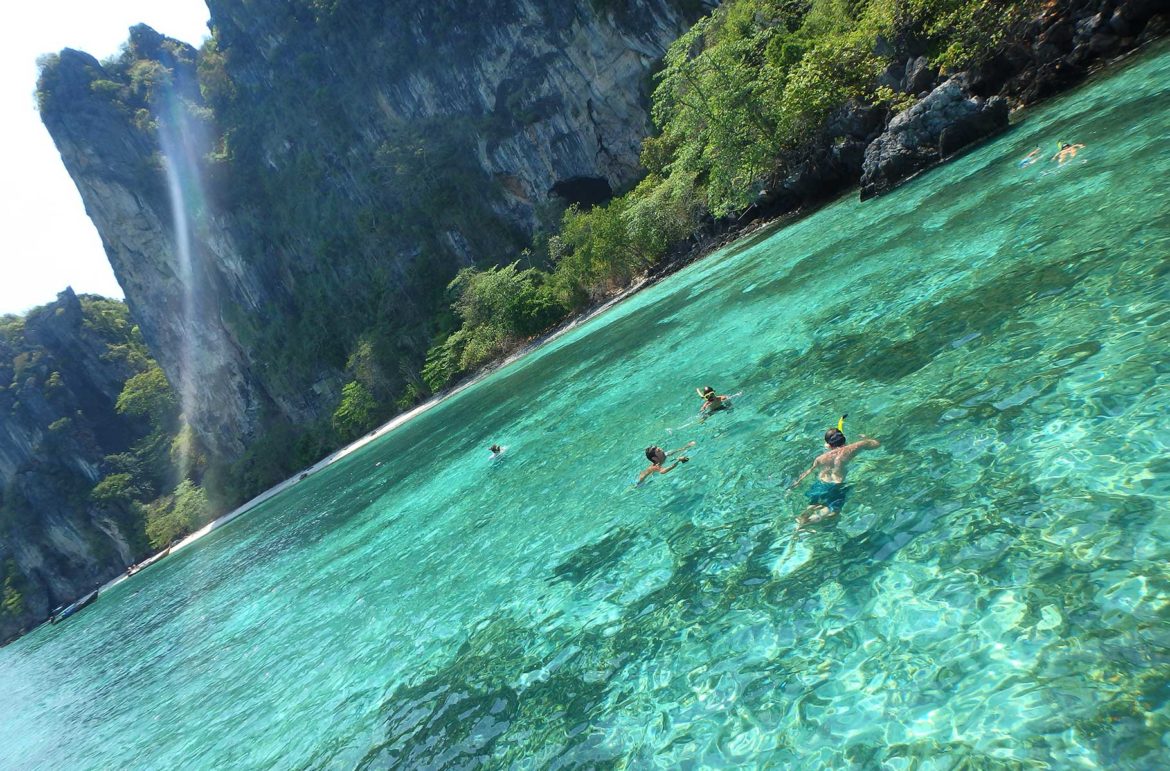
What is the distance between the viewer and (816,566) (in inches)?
254

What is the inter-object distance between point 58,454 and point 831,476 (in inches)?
4210

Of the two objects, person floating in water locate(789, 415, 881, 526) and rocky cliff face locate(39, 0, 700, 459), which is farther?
rocky cliff face locate(39, 0, 700, 459)

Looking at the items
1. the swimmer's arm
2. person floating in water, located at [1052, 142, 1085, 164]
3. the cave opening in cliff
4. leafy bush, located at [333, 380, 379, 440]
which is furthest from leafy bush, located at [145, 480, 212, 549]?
person floating in water, located at [1052, 142, 1085, 164]

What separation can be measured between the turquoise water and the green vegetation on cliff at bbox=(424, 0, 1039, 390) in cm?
1097

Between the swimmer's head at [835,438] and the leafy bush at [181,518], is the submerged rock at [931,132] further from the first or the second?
the leafy bush at [181,518]

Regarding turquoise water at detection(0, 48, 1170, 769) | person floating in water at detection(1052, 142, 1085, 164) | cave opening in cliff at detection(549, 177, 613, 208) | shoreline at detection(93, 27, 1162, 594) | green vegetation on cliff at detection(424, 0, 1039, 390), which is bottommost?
turquoise water at detection(0, 48, 1170, 769)

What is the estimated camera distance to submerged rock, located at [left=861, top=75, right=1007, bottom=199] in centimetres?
2417

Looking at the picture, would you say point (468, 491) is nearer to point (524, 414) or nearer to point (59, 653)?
point (524, 414)

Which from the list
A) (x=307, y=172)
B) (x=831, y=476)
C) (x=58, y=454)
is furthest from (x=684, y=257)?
(x=58, y=454)

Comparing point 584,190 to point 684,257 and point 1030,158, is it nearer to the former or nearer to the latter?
point 684,257

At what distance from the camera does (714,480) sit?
9773 mm

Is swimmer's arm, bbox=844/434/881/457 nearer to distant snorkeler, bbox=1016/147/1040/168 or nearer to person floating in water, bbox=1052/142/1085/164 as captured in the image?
person floating in water, bbox=1052/142/1085/164

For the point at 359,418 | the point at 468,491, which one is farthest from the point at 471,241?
the point at 468,491

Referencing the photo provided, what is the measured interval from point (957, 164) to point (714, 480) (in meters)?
20.6
